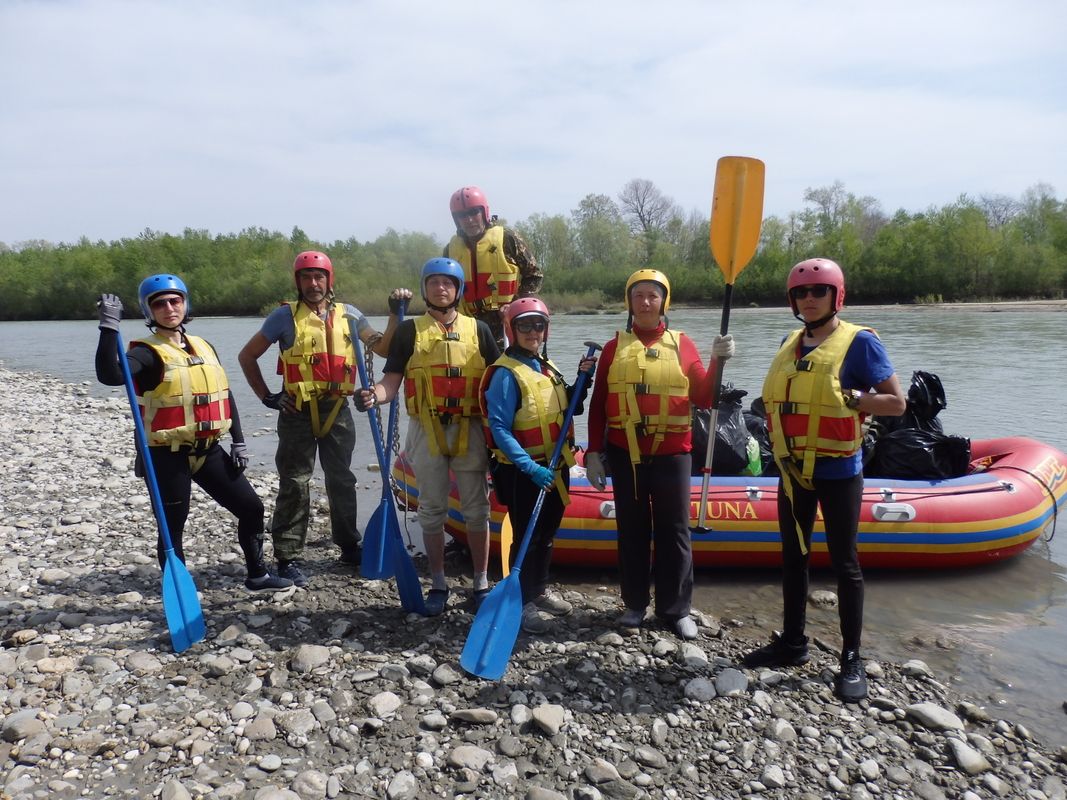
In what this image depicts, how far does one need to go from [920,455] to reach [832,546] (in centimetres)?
266

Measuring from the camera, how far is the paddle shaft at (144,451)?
323 cm

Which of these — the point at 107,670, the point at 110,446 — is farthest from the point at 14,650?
the point at 110,446

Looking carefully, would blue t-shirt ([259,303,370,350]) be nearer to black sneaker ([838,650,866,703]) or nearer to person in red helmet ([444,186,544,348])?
person in red helmet ([444,186,544,348])

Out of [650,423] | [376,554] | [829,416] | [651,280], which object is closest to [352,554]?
[376,554]

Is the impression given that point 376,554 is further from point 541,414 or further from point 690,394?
point 690,394

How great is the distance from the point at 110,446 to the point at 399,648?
22.3ft

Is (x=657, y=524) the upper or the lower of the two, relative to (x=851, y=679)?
upper

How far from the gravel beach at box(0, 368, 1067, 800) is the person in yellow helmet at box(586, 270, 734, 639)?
0.55 metres

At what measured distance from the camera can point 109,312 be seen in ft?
10.2

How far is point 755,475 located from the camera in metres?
5.31

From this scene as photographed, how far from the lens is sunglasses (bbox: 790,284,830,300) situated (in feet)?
9.73

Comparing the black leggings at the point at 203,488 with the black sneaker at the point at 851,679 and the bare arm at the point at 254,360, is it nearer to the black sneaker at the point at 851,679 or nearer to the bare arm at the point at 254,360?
the bare arm at the point at 254,360

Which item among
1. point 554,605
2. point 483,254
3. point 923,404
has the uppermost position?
point 483,254

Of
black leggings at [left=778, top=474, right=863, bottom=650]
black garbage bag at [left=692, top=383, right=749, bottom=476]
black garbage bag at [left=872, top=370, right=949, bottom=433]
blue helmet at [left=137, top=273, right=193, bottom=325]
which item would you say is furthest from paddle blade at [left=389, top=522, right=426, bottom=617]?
black garbage bag at [left=872, top=370, right=949, bottom=433]
